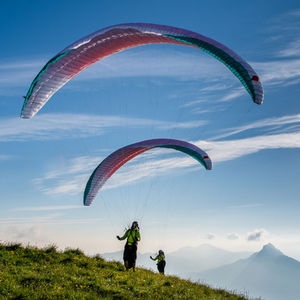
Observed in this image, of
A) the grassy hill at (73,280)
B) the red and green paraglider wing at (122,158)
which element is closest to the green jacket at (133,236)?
the grassy hill at (73,280)

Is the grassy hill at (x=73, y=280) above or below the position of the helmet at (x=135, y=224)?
below

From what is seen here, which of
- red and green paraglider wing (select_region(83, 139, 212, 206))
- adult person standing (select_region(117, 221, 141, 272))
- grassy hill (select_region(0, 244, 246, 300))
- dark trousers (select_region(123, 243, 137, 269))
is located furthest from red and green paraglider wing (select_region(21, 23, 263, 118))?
dark trousers (select_region(123, 243, 137, 269))

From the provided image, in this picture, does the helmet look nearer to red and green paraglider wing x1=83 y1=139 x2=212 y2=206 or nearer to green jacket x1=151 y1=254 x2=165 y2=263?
red and green paraglider wing x1=83 y1=139 x2=212 y2=206

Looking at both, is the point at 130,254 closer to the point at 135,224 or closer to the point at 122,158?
the point at 135,224

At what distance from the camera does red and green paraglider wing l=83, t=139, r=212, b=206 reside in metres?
16.4

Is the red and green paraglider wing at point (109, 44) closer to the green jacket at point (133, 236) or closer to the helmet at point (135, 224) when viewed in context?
the helmet at point (135, 224)

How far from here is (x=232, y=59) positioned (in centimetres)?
1201

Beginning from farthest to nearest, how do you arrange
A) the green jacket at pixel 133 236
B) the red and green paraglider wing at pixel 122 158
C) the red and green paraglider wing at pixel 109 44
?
the red and green paraglider wing at pixel 122 158
the green jacket at pixel 133 236
the red and green paraglider wing at pixel 109 44

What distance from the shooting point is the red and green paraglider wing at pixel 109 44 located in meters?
11.9

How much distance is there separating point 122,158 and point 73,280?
24.4ft

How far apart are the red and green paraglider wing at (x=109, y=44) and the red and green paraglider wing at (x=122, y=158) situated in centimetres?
482

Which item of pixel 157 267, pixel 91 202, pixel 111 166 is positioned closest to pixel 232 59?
pixel 111 166

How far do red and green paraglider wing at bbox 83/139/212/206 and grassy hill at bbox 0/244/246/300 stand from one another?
3.10 meters

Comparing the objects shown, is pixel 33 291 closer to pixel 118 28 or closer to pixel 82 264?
pixel 82 264
